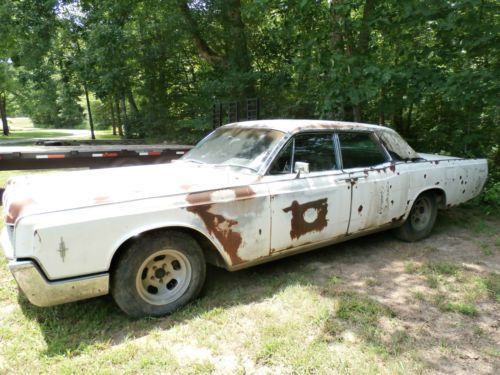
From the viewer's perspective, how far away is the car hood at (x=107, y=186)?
2.78 metres

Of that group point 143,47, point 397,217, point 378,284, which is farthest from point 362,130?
point 143,47

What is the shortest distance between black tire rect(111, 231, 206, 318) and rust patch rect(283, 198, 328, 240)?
0.98 m

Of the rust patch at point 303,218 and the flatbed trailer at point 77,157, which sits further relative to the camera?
the flatbed trailer at point 77,157

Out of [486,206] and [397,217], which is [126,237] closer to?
[397,217]

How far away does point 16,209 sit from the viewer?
9.06 ft

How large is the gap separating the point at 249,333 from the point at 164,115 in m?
17.3

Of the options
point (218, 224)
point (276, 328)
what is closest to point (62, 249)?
point (218, 224)

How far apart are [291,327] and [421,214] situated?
123 inches

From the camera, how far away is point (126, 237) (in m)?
2.86

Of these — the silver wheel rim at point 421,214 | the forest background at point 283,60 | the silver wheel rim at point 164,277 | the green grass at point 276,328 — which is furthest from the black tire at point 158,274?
the forest background at point 283,60

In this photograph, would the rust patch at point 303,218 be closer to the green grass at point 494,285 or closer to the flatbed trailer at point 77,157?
the green grass at point 494,285

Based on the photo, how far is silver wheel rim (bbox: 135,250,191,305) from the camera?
123 inches

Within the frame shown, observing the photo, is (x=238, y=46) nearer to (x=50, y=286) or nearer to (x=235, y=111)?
(x=235, y=111)

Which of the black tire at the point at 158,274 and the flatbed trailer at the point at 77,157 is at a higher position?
the flatbed trailer at the point at 77,157
